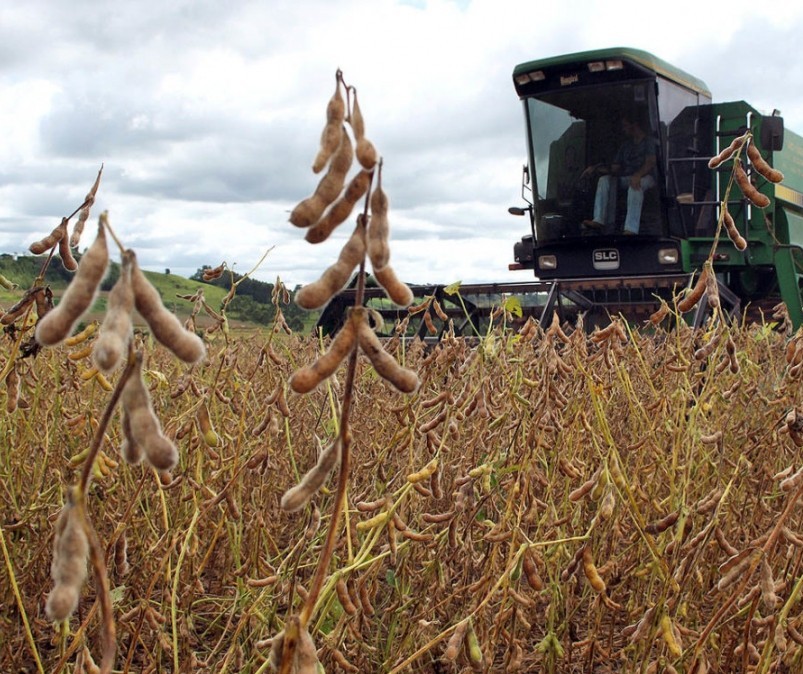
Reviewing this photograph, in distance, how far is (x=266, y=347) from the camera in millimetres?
2594

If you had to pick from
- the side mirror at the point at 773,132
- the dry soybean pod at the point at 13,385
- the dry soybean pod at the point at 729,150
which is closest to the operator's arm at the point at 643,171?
the side mirror at the point at 773,132

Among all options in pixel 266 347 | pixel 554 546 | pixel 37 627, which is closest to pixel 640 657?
pixel 554 546

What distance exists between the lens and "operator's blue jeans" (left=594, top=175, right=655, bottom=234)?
12.2 m

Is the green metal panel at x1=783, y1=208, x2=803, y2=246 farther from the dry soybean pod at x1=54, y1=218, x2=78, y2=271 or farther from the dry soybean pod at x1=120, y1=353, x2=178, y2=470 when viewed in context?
the dry soybean pod at x1=120, y1=353, x2=178, y2=470

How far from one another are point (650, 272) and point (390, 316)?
368 centimetres

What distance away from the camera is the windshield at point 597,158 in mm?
12086

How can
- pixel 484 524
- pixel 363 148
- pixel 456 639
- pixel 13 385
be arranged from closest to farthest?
pixel 363 148 → pixel 456 639 → pixel 13 385 → pixel 484 524

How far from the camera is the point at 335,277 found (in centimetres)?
100

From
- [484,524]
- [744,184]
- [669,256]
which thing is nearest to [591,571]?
[484,524]

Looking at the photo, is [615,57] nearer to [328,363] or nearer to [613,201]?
[613,201]

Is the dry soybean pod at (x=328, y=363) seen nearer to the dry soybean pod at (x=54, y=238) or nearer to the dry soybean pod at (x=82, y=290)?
the dry soybean pod at (x=82, y=290)

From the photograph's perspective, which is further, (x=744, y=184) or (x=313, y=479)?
(x=744, y=184)

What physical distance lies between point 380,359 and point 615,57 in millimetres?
11536

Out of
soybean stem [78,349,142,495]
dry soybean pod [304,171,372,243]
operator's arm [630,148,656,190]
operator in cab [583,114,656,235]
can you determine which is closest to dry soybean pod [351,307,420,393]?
dry soybean pod [304,171,372,243]
